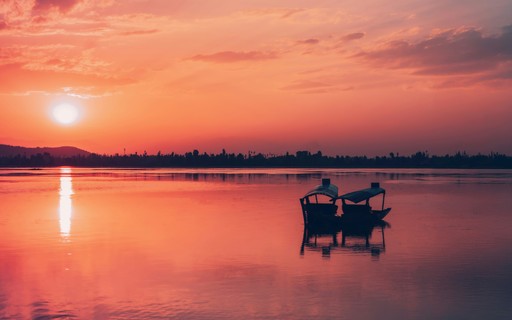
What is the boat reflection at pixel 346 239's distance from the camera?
28.6 meters

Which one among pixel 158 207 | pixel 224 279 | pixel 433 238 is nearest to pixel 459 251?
pixel 433 238

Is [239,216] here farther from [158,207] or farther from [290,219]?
[158,207]

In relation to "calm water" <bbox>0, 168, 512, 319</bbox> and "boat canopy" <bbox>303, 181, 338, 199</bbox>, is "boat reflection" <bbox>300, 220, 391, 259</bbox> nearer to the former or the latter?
"calm water" <bbox>0, 168, 512, 319</bbox>

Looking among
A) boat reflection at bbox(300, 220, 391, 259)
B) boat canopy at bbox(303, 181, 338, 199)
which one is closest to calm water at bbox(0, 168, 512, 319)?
boat reflection at bbox(300, 220, 391, 259)

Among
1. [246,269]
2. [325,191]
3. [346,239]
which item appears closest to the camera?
[246,269]

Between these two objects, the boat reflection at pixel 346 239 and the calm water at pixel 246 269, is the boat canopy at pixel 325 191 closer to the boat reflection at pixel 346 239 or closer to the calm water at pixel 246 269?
the calm water at pixel 246 269

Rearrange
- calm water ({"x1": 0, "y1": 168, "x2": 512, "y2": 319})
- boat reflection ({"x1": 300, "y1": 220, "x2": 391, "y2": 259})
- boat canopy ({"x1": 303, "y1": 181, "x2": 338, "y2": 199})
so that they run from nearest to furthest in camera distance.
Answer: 1. calm water ({"x1": 0, "y1": 168, "x2": 512, "y2": 319})
2. boat reflection ({"x1": 300, "y1": 220, "x2": 391, "y2": 259})
3. boat canopy ({"x1": 303, "y1": 181, "x2": 338, "y2": 199})

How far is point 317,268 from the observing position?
23.5 m

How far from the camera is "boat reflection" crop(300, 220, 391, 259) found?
2858 cm

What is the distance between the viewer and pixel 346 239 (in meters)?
32.7

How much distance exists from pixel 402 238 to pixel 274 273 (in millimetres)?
12612

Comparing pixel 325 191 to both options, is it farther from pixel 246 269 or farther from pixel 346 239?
pixel 246 269

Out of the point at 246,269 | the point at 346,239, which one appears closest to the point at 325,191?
the point at 346,239

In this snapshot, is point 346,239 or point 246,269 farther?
point 346,239
